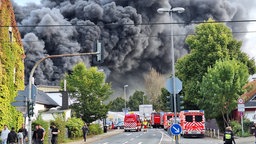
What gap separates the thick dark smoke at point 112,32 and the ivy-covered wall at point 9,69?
4695 cm

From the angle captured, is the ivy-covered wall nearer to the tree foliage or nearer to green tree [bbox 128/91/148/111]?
the tree foliage

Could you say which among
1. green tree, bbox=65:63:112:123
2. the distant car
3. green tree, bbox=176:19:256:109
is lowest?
the distant car

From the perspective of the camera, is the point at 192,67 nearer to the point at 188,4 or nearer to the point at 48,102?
the point at 48,102

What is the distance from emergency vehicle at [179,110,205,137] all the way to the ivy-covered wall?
15.6 meters

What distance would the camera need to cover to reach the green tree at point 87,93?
167 feet

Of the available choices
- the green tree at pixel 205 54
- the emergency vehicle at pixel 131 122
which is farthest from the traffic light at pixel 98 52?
the emergency vehicle at pixel 131 122

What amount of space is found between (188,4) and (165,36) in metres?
11.8

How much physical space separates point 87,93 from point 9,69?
17.3 m

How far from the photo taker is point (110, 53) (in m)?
112

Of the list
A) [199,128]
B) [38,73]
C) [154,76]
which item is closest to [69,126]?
[199,128]

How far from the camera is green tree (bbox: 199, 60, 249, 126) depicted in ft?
127

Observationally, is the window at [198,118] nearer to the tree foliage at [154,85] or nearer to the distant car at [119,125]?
the distant car at [119,125]

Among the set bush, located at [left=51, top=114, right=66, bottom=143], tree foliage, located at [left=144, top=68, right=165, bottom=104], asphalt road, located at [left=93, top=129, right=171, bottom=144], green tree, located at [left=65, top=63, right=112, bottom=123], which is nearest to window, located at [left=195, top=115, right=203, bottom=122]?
asphalt road, located at [left=93, top=129, right=171, bottom=144]

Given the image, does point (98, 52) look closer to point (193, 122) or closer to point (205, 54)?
point (193, 122)
